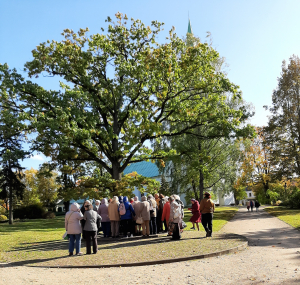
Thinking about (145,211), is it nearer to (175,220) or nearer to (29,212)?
(175,220)

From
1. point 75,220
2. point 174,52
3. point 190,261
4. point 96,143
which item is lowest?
point 190,261

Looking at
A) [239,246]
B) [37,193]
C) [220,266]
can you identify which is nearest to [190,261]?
[220,266]

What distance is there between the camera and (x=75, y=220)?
1184 centimetres

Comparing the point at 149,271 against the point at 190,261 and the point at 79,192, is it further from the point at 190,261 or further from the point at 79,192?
the point at 79,192

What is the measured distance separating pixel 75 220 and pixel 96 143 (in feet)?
47.5

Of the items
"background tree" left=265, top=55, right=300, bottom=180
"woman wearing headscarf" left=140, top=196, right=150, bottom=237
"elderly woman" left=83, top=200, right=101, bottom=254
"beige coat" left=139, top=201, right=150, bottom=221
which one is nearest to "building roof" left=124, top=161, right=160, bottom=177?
"background tree" left=265, top=55, right=300, bottom=180

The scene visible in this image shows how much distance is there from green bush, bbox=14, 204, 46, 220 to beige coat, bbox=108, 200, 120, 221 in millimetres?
33127

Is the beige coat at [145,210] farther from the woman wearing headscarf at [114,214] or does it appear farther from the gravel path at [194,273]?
the gravel path at [194,273]

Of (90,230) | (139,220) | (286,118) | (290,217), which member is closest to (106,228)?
(139,220)

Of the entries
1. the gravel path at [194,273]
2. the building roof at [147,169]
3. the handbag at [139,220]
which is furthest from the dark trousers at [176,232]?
the building roof at [147,169]

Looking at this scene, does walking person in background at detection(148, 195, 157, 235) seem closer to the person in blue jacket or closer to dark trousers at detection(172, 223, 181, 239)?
the person in blue jacket

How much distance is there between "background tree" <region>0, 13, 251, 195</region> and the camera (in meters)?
22.7

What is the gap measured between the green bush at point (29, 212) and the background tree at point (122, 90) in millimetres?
24247

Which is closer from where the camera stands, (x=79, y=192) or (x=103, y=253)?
(x=103, y=253)
